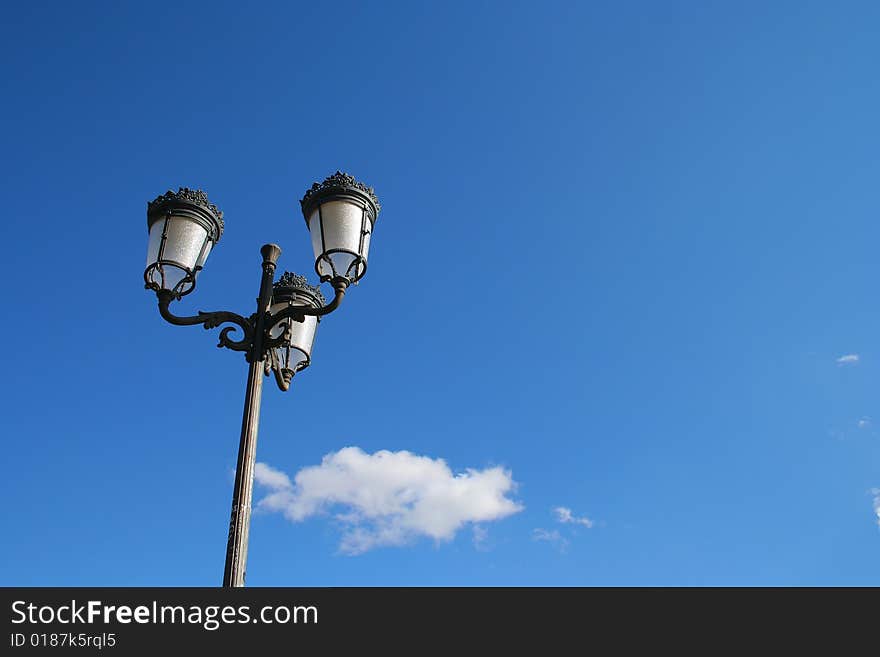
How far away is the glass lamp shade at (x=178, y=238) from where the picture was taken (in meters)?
6.20

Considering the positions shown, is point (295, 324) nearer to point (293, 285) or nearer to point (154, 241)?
point (293, 285)

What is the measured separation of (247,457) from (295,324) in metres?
2.14

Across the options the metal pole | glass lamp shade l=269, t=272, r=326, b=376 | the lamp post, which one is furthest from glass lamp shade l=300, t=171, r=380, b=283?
glass lamp shade l=269, t=272, r=326, b=376

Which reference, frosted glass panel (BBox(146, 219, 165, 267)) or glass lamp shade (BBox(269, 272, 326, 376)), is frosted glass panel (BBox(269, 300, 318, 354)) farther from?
frosted glass panel (BBox(146, 219, 165, 267))

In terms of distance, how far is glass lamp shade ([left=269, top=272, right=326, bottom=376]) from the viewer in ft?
23.2

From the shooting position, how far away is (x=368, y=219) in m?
6.51

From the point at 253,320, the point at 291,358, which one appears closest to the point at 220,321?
the point at 253,320

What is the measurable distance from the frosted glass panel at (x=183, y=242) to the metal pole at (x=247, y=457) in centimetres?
63
